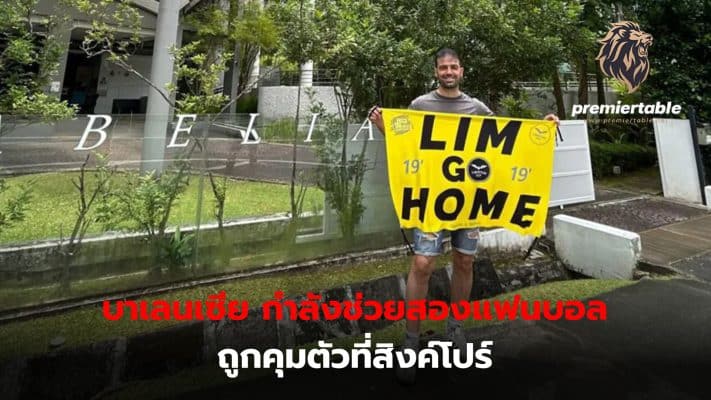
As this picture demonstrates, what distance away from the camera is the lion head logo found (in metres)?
8.43

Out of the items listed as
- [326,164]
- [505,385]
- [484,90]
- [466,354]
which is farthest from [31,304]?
[484,90]

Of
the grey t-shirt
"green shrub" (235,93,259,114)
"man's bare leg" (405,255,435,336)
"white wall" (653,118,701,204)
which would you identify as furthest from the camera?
"green shrub" (235,93,259,114)

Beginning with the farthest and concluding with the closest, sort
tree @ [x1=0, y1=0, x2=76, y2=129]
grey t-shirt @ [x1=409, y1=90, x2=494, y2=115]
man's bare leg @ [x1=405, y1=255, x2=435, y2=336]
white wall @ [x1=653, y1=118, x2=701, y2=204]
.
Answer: white wall @ [x1=653, y1=118, x2=701, y2=204], tree @ [x1=0, y1=0, x2=76, y2=129], grey t-shirt @ [x1=409, y1=90, x2=494, y2=115], man's bare leg @ [x1=405, y1=255, x2=435, y2=336]

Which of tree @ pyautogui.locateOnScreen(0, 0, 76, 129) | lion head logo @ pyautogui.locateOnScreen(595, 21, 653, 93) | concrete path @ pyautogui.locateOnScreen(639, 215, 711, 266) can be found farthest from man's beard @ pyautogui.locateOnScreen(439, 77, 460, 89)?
lion head logo @ pyautogui.locateOnScreen(595, 21, 653, 93)

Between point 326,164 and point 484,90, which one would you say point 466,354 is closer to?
point 326,164

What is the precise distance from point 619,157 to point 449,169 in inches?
326

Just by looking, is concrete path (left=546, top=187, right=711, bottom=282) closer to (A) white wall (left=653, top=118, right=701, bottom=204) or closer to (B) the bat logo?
(A) white wall (left=653, top=118, right=701, bottom=204)

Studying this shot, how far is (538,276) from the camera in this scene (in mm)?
4301

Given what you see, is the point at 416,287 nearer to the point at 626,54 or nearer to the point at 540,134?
the point at 540,134

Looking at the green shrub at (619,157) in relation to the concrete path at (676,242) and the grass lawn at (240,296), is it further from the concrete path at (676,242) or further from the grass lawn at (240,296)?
the grass lawn at (240,296)

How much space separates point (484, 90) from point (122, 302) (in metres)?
4.33

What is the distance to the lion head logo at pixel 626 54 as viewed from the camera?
8430 millimetres

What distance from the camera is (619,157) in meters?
9.43

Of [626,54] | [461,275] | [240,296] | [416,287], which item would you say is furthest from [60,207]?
[626,54]
